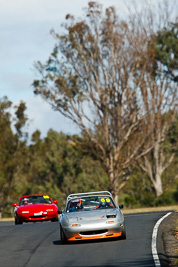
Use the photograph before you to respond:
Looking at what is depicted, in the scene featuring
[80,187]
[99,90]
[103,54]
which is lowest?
[80,187]

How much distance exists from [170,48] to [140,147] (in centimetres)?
926

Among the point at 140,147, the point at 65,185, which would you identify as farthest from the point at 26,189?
the point at 140,147

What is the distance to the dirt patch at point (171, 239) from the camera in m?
11.0

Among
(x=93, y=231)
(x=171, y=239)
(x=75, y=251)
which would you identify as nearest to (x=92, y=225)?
(x=93, y=231)

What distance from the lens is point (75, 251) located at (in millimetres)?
12734

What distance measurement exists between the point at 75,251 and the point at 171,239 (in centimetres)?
269

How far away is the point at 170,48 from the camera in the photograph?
50.1 meters

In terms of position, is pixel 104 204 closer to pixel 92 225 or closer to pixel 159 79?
pixel 92 225

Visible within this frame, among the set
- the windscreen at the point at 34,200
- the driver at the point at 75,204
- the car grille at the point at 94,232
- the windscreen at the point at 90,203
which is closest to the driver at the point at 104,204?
the windscreen at the point at 90,203

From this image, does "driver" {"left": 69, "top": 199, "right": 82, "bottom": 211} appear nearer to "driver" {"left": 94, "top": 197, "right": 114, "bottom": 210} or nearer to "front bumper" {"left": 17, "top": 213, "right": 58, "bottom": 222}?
"driver" {"left": 94, "top": 197, "right": 114, "bottom": 210}

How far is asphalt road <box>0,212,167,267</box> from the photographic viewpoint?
10930 millimetres

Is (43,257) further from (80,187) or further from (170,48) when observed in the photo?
(80,187)

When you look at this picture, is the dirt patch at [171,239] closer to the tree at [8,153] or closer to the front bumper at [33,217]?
the front bumper at [33,217]

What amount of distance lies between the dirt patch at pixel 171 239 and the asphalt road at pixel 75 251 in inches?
14.5
